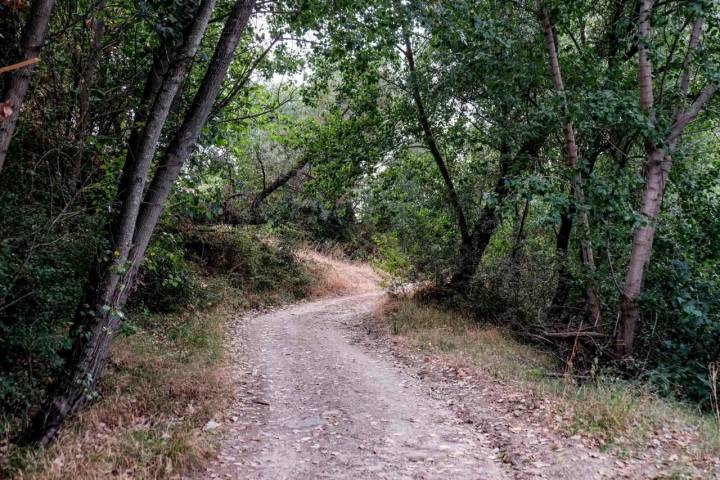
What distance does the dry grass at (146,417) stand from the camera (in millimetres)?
4965

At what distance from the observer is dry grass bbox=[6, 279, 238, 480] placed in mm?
4965

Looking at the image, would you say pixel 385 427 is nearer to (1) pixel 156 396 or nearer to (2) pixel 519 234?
(1) pixel 156 396

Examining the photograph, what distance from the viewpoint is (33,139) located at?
6234mm

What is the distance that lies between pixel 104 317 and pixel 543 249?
38.0 ft

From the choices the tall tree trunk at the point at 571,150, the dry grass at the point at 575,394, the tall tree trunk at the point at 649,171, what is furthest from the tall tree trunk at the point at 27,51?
the tall tree trunk at the point at 649,171

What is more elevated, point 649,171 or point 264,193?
point 649,171

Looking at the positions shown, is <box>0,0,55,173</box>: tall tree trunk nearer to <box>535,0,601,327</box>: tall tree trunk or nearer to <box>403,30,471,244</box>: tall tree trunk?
<box>535,0,601,327</box>: tall tree trunk

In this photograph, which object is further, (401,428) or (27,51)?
(401,428)

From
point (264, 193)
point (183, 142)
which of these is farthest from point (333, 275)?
point (183, 142)

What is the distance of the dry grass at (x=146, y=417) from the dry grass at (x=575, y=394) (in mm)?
4274

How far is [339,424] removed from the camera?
651 cm

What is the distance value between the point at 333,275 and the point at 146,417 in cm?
1441

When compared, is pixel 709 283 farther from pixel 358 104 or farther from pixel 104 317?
pixel 104 317

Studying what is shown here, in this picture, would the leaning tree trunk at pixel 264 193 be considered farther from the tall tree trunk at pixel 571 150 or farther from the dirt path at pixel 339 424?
the tall tree trunk at pixel 571 150
